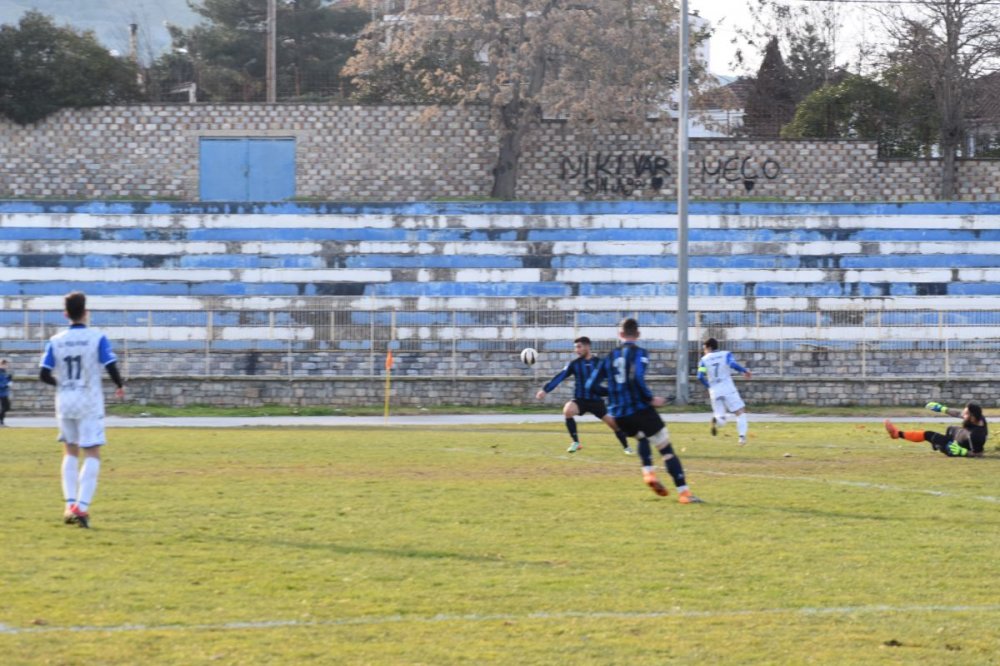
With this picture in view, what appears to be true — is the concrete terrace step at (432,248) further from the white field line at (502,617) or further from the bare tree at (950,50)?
the white field line at (502,617)

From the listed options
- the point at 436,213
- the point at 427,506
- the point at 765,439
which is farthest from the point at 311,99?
the point at 427,506

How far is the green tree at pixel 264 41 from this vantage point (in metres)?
62.8

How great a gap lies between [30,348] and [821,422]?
1844 cm

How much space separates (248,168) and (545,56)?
10447mm

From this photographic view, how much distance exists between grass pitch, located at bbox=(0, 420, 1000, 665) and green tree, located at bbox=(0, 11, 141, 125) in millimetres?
33898

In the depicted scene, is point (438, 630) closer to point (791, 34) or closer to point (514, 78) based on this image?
point (514, 78)

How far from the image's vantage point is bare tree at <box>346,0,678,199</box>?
156ft

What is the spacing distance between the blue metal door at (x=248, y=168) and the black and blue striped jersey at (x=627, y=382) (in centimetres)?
3702

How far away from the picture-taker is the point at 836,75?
2581 inches

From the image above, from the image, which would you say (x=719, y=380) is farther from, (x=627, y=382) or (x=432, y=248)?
(x=432, y=248)

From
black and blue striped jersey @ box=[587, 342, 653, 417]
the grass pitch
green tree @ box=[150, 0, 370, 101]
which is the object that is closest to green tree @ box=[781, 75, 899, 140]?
green tree @ box=[150, 0, 370, 101]

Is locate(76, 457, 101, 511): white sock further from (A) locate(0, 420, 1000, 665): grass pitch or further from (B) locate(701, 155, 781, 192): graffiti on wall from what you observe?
(B) locate(701, 155, 781, 192): graffiti on wall

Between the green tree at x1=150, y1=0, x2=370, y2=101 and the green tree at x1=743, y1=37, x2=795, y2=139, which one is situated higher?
the green tree at x1=150, y1=0, x2=370, y2=101

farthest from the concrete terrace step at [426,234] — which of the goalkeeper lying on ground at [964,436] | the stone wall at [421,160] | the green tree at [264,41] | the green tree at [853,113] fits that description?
the goalkeeper lying on ground at [964,436]
